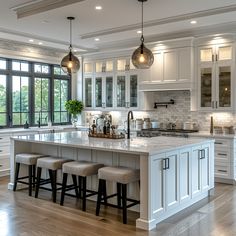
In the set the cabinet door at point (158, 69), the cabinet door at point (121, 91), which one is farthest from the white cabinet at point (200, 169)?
the cabinet door at point (121, 91)

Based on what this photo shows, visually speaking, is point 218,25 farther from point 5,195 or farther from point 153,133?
point 5,195

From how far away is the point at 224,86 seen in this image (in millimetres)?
6441

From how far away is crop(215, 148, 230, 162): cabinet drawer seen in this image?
6.03m

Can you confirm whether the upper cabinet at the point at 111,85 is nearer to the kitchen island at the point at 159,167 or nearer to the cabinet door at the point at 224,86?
the cabinet door at the point at 224,86

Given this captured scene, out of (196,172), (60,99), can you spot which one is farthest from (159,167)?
(60,99)

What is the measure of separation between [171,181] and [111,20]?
3232 millimetres

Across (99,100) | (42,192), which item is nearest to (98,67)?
(99,100)

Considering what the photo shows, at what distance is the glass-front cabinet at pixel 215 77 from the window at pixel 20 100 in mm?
4233

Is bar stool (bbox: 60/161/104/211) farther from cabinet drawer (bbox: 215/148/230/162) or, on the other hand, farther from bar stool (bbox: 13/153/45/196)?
cabinet drawer (bbox: 215/148/230/162)

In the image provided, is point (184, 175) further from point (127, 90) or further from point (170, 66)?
point (127, 90)

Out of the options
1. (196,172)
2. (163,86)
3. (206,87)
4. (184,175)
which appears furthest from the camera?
(163,86)

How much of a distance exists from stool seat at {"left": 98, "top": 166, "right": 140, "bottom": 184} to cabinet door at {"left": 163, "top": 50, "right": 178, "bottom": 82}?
3.30 m

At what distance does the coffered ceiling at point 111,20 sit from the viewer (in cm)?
501

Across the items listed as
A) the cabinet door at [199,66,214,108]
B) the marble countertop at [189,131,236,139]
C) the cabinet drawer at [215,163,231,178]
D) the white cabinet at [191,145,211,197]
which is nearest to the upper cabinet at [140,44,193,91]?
the cabinet door at [199,66,214,108]
